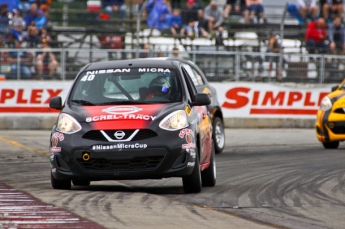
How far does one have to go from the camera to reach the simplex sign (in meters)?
22.7

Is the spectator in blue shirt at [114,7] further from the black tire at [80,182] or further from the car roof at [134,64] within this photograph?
the black tire at [80,182]

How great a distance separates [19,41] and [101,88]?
45.1 feet

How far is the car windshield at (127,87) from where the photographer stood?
9.87 meters

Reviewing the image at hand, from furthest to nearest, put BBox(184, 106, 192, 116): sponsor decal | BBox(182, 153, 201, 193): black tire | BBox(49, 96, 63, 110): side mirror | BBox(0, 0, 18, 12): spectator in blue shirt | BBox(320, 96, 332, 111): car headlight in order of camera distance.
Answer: BBox(0, 0, 18, 12): spectator in blue shirt, BBox(320, 96, 332, 111): car headlight, BBox(49, 96, 63, 110): side mirror, BBox(184, 106, 192, 116): sponsor decal, BBox(182, 153, 201, 193): black tire

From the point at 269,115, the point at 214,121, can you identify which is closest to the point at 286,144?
the point at 214,121

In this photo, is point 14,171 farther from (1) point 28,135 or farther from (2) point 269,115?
(2) point 269,115

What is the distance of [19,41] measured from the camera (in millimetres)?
23328

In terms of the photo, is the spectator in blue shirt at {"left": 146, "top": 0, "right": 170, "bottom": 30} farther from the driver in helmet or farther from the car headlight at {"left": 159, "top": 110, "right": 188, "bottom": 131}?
the car headlight at {"left": 159, "top": 110, "right": 188, "bottom": 131}

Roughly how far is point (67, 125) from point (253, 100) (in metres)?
14.3

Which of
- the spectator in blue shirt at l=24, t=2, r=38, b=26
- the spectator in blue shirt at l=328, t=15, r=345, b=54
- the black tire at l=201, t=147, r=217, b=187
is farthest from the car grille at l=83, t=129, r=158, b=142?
the spectator in blue shirt at l=328, t=15, r=345, b=54

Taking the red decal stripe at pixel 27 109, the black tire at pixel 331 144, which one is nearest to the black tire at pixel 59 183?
the black tire at pixel 331 144

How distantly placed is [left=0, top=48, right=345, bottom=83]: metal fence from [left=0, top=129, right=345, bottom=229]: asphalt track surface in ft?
21.8

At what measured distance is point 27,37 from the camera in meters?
23.4

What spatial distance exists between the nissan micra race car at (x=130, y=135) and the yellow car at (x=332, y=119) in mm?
6546
